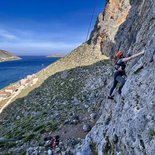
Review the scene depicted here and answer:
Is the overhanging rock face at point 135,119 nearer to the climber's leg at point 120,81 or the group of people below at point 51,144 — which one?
the climber's leg at point 120,81

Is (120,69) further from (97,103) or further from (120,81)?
(97,103)

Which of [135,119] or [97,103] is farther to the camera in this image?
[97,103]

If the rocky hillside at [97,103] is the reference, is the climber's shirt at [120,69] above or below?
above

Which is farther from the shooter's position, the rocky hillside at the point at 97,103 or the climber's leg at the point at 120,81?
the climber's leg at the point at 120,81

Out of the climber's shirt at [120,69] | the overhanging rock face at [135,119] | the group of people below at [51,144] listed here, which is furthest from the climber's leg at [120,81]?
the group of people below at [51,144]

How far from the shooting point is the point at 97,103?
93.2 ft

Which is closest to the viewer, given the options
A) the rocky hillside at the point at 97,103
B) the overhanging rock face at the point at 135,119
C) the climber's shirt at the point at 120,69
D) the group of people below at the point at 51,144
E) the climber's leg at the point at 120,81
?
the overhanging rock face at the point at 135,119

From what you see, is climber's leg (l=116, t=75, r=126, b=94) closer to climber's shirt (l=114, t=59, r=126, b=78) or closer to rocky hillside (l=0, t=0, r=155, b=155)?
climber's shirt (l=114, t=59, r=126, b=78)

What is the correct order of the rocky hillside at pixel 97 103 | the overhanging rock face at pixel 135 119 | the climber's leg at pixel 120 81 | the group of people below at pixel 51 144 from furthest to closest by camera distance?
the group of people below at pixel 51 144
the climber's leg at pixel 120 81
the rocky hillside at pixel 97 103
the overhanging rock face at pixel 135 119

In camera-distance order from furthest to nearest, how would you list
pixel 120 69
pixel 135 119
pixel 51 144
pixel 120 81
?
pixel 51 144, pixel 120 69, pixel 120 81, pixel 135 119

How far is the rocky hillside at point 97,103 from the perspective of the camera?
37.2 ft

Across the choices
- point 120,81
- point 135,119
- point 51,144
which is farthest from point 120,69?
point 51,144

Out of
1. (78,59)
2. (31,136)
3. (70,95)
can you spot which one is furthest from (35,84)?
(31,136)

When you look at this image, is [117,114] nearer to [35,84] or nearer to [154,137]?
[154,137]
